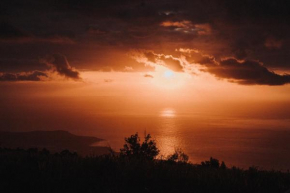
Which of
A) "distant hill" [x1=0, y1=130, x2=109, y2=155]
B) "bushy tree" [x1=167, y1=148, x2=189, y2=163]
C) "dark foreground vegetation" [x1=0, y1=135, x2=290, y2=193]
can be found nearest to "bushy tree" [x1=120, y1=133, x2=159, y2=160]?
"bushy tree" [x1=167, y1=148, x2=189, y2=163]

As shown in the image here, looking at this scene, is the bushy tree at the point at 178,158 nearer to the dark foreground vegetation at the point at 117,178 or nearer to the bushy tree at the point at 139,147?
the dark foreground vegetation at the point at 117,178

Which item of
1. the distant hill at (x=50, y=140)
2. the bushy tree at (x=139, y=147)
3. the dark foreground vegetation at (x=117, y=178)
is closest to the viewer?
the dark foreground vegetation at (x=117, y=178)

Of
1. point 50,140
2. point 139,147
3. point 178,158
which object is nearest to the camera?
point 178,158

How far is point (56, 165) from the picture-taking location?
7379mm

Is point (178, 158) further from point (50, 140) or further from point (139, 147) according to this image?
point (50, 140)

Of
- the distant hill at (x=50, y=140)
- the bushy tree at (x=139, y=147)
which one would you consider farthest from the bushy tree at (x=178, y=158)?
the distant hill at (x=50, y=140)

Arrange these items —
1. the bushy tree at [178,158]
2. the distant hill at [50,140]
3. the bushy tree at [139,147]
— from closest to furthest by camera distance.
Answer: the bushy tree at [178,158] → the bushy tree at [139,147] → the distant hill at [50,140]

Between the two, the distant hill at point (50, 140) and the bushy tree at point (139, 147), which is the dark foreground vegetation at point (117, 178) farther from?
the distant hill at point (50, 140)

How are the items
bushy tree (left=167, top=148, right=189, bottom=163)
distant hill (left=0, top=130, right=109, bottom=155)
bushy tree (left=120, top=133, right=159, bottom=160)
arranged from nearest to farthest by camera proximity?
1. bushy tree (left=167, top=148, right=189, bottom=163)
2. bushy tree (left=120, top=133, right=159, bottom=160)
3. distant hill (left=0, top=130, right=109, bottom=155)

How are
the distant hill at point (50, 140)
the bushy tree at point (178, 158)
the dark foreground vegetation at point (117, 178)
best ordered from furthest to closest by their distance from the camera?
the distant hill at point (50, 140), the bushy tree at point (178, 158), the dark foreground vegetation at point (117, 178)

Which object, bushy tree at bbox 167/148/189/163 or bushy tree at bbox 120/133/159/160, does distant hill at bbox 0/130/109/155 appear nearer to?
bushy tree at bbox 120/133/159/160

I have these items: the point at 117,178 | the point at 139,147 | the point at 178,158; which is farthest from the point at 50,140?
the point at 117,178

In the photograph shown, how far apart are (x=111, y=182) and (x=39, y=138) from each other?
16737 centimetres

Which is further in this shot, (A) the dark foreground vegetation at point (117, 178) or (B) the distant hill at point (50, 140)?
(B) the distant hill at point (50, 140)
